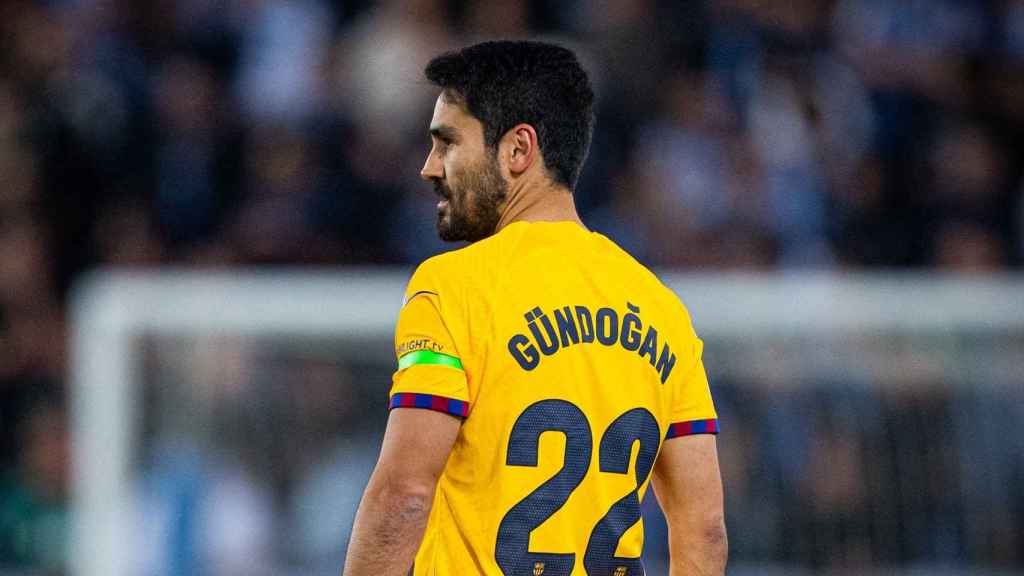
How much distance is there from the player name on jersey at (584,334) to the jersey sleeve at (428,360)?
0.41 feet

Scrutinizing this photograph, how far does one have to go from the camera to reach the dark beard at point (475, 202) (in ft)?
11.1

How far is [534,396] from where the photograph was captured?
3.21 m

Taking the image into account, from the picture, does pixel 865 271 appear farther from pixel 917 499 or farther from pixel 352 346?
pixel 352 346

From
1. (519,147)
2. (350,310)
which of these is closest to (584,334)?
(519,147)

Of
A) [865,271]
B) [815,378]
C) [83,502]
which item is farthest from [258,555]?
[865,271]

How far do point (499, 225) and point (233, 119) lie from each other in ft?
20.7

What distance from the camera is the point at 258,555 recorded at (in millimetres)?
7332

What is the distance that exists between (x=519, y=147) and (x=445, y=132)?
5.9 inches

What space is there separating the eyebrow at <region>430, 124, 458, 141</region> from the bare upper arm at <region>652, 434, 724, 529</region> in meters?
0.74

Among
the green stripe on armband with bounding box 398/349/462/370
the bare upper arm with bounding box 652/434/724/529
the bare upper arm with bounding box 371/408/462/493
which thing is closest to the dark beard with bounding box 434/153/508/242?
the green stripe on armband with bounding box 398/349/462/370

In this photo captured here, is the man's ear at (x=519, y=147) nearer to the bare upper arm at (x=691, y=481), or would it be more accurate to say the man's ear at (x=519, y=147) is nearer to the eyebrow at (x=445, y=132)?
the eyebrow at (x=445, y=132)

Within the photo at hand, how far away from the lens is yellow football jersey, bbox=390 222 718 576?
3178mm

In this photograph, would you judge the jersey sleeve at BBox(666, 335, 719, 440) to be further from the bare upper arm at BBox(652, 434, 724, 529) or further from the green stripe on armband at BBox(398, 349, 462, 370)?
the green stripe on armband at BBox(398, 349, 462, 370)

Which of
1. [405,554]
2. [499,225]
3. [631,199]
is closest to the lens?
[405,554]
